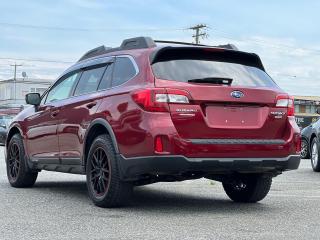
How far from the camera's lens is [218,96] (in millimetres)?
6270

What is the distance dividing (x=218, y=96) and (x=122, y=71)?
4.09ft

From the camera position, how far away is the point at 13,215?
20.4 feet

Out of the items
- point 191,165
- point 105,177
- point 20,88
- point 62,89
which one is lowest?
point 20,88

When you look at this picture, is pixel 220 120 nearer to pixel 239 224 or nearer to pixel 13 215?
pixel 239 224

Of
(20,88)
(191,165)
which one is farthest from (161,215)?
(20,88)

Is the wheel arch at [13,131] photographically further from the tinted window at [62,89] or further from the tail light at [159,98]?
the tail light at [159,98]

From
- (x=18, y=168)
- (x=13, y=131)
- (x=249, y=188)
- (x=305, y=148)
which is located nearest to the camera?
(x=249, y=188)

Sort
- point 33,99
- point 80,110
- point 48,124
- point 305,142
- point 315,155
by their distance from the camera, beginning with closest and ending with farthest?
point 80,110 < point 48,124 < point 33,99 < point 315,155 < point 305,142

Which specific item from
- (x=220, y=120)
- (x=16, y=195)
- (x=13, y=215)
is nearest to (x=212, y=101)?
(x=220, y=120)

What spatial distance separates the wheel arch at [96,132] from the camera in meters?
6.47

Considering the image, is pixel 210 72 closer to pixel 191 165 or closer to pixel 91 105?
pixel 191 165

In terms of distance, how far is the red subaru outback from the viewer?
6.06m

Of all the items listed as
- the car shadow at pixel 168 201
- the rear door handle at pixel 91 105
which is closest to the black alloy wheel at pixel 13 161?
the car shadow at pixel 168 201

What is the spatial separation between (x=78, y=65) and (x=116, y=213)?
8.40ft
